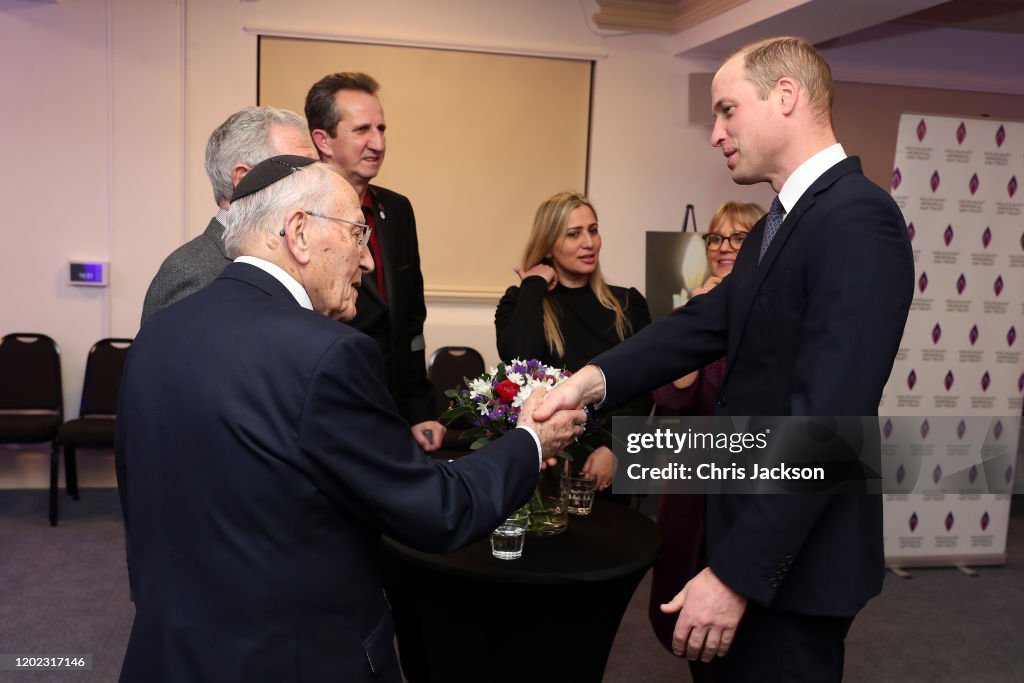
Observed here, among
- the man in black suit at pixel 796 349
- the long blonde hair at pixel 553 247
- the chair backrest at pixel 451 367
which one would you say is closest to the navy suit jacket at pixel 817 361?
the man in black suit at pixel 796 349

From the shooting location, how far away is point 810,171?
67.5 inches

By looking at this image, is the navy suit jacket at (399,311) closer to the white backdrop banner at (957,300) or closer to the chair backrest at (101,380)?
the white backdrop banner at (957,300)

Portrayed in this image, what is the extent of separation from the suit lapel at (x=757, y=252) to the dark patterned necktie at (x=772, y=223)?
0.03 metres

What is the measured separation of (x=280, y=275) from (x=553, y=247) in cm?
224

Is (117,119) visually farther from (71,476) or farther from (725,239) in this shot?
(725,239)

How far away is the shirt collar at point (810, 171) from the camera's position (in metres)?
1.71

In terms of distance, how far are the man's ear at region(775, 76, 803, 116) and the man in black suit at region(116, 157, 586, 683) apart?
3.10ft

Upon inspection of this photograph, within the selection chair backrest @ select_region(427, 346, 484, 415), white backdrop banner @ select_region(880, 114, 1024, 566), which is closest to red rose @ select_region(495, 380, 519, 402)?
white backdrop banner @ select_region(880, 114, 1024, 566)

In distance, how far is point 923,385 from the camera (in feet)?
16.3

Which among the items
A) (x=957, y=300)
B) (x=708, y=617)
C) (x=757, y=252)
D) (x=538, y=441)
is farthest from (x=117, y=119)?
(x=708, y=617)

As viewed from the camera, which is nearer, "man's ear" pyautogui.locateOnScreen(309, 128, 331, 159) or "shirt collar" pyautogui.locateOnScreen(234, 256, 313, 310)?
"shirt collar" pyautogui.locateOnScreen(234, 256, 313, 310)

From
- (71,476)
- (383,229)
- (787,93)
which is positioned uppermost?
(787,93)

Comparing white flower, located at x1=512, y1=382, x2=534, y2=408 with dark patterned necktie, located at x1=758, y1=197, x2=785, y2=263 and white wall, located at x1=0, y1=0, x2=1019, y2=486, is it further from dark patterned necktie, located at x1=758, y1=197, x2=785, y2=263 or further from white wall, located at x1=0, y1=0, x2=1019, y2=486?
white wall, located at x1=0, y1=0, x2=1019, y2=486

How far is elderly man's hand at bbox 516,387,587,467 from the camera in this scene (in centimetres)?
196
